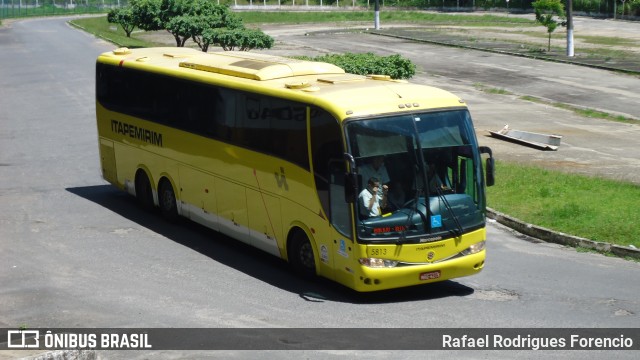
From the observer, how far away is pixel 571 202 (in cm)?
2189

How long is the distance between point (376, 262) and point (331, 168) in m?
1.56

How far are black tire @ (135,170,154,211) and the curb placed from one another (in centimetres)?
727

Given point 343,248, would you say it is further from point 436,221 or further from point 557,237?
point 557,237

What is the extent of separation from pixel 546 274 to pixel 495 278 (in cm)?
95

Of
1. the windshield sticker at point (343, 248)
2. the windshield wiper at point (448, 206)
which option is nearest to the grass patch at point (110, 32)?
the windshield sticker at point (343, 248)

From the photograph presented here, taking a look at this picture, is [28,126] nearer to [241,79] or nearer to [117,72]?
[117,72]

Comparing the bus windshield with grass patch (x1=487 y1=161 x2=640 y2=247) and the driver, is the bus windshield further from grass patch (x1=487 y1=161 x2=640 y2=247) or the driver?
grass patch (x1=487 y1=161 x2=640 y2=247)

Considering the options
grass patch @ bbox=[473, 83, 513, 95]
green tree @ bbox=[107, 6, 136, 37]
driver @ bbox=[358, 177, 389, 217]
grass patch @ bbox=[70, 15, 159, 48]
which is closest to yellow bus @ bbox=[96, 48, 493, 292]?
driver @ bbox=[358, 177, 389, 217]

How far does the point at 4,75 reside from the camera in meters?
50.2

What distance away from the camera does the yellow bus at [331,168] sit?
14.7m

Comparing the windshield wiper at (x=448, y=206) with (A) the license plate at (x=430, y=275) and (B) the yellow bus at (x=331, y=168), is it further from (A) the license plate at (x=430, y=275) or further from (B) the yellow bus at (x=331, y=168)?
(A) the license plate at (x=430, y=275)

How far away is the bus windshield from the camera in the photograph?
14.6 metres

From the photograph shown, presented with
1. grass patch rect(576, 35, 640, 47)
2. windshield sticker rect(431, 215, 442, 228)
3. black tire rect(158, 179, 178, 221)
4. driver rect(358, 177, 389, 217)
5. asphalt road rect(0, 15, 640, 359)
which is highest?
driver rect(358, 177, 389, 217)

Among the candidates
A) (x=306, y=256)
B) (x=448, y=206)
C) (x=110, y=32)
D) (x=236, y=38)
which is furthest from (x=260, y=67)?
(x=110, y=32)
